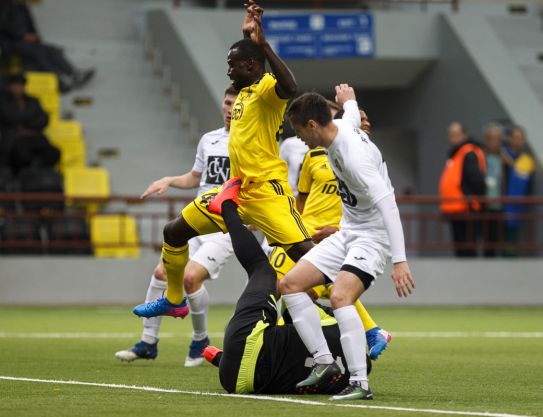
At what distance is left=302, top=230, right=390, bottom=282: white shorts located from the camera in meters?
8.70

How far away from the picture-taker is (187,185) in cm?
1180

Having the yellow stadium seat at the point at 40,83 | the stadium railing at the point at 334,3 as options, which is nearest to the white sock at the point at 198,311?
the yellow stadium seat at the point at 40,83

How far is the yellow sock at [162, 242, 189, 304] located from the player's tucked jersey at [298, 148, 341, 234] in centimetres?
179

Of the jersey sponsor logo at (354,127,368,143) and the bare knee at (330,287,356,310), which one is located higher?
the jersey sponsor logo at (354,127,368,143)

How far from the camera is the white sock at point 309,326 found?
8.72m

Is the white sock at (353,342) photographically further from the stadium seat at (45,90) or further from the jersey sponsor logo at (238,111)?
the stadium seat at (45,90)

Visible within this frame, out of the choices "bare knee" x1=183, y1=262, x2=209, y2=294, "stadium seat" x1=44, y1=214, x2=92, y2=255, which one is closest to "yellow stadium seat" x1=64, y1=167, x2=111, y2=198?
"stadium seat" x1=44, y1=214, x2=92, y2=255

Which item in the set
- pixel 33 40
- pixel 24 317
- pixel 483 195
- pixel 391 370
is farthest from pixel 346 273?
pixel 33 40

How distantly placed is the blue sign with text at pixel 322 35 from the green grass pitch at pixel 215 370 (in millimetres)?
8331

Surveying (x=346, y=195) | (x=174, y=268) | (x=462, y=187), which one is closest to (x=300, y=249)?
(x=174, y=268)

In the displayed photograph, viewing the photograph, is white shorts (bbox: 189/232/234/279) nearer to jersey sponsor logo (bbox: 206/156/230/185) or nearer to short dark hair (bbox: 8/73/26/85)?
jersey sponsor logo (bbox: 206/156/230/185)

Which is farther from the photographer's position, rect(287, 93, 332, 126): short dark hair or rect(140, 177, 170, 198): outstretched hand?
rect(140, 177, 170, 198): outstretched hand

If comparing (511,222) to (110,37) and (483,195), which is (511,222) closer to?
(483,195)

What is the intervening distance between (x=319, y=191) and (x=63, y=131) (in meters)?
12.9
